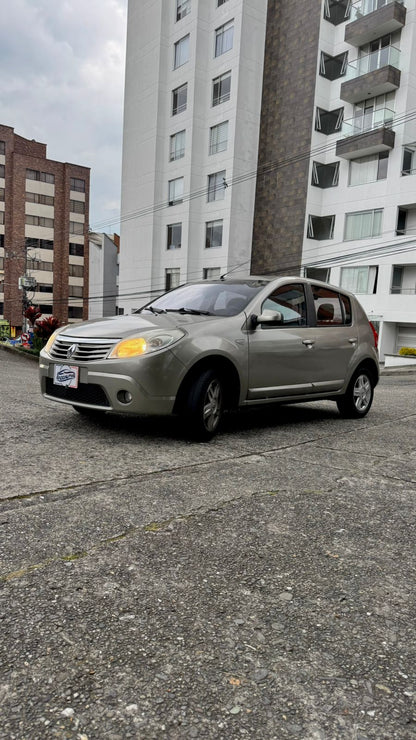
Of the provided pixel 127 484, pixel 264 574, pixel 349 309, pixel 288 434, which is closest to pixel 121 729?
pixel 264 574

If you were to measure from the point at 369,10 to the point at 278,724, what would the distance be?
40.4 metres

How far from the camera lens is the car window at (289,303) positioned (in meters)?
5.94

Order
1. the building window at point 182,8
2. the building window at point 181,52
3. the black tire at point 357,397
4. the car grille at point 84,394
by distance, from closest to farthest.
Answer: the car grille at point 84,394
the black tire at point 357,397
the building window at point 182,8
the building window at point 181,52

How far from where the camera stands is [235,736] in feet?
5.09

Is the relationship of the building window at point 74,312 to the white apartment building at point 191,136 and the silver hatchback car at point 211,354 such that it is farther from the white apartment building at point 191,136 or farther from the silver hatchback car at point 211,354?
the silver hatchback car at point 211,354

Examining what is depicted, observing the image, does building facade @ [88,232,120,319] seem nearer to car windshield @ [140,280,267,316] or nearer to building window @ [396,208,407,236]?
building window @ [396,208,407,236]

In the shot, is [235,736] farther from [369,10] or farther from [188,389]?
[369,10]

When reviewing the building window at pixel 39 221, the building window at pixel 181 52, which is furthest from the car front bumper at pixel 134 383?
the building window at pixel 39 221

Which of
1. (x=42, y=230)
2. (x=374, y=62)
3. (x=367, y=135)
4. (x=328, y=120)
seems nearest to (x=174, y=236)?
(x=328, y=120)

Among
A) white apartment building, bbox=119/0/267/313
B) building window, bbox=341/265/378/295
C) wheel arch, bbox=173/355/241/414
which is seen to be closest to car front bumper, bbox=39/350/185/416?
wheel arch, bbox=173/355/241/414

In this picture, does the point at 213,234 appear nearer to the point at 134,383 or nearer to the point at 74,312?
the point at 134,383

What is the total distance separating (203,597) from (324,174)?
37.2 m

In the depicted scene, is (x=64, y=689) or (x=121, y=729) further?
(x=64, y=689)

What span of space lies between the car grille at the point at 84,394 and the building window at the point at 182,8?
42.6m
